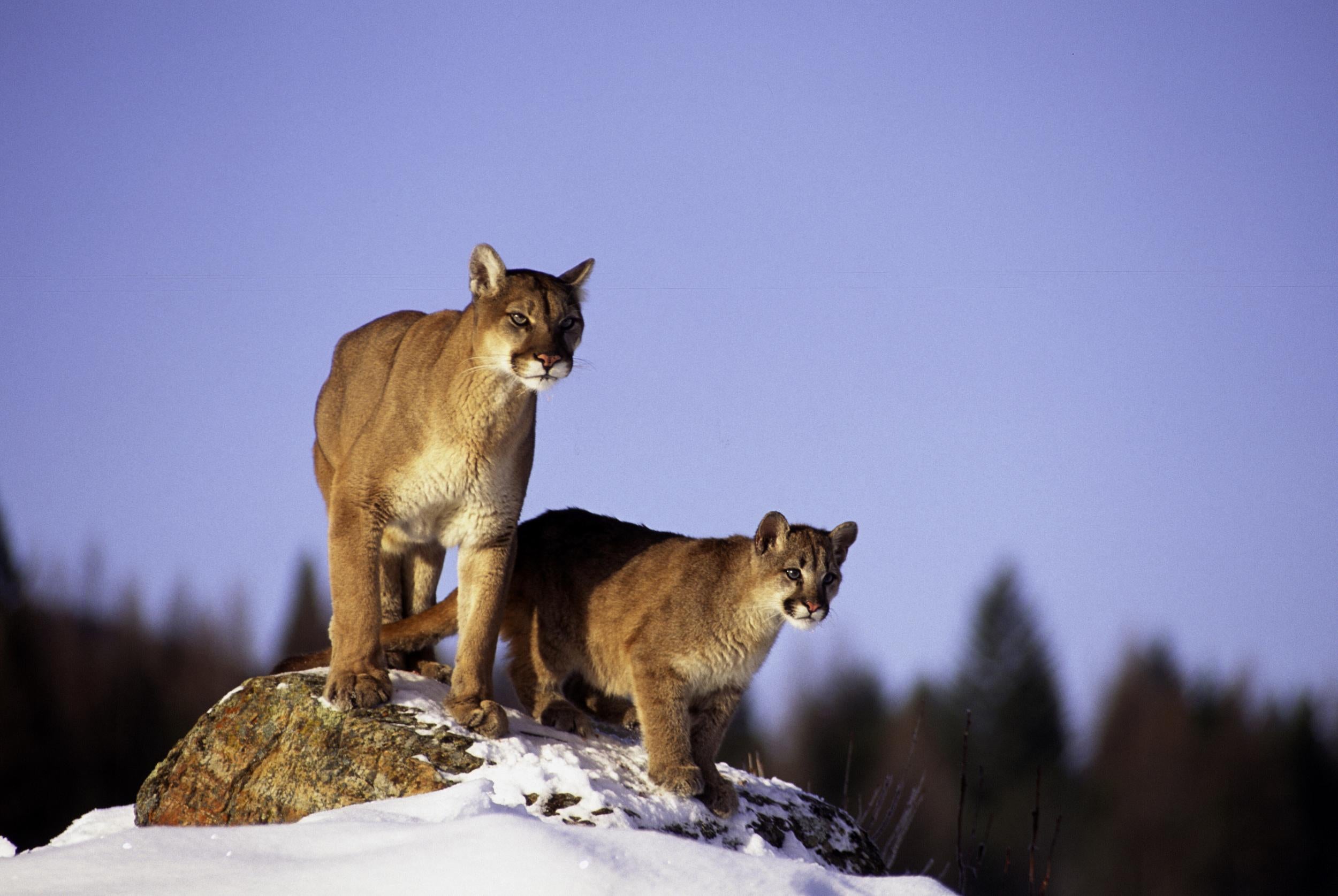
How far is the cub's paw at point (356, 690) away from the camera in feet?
24.9

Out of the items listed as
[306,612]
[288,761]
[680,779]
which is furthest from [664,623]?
[306,612]

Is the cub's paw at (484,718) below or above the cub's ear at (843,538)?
below

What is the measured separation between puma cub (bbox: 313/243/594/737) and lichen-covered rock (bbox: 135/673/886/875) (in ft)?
0.87

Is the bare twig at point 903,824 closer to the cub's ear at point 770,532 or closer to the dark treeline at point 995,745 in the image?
the cub's ear at point 770,532

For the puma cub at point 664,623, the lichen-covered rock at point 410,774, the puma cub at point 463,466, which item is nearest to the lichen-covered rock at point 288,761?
the lichen-covered rock at point 410,774

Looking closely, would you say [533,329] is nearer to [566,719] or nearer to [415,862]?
[566,719]

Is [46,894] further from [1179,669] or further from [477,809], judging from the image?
[1179,669]

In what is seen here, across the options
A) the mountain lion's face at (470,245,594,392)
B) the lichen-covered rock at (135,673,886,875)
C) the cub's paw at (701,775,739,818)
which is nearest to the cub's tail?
the lichen-covered rock at (135,673,886,875)

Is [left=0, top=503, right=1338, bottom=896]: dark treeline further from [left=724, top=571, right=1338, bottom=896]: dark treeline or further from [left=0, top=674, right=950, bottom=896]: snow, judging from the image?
[left=0, top=674, right=950, bottom=896]: snow

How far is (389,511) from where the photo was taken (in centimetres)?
809

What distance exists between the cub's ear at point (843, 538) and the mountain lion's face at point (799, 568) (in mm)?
46

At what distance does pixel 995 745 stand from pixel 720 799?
124 feet

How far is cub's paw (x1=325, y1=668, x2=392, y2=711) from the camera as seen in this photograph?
24.9 ft

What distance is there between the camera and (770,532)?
28.9 ft
